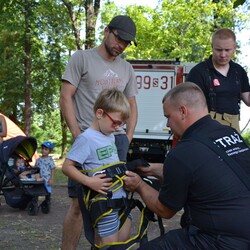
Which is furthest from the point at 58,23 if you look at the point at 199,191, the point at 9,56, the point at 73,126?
the point at 199,191

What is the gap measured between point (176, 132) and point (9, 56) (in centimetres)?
2028

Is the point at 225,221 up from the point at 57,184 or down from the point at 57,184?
up

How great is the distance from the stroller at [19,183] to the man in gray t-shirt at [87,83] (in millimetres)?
3314

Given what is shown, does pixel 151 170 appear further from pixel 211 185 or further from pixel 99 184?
pixel 211 185

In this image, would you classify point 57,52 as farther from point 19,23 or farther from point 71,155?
point 71,155

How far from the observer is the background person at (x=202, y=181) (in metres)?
2.75

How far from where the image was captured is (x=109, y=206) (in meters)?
3.18

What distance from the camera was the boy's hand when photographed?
3143 millimetres

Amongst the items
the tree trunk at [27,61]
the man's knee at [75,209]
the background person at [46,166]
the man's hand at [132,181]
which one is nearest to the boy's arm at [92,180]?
the man's hand at [132,181]

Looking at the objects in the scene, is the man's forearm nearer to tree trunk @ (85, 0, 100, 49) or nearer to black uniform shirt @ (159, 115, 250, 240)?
black uniform shirt @ (159, 115, 250, 240)

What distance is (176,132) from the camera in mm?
3031

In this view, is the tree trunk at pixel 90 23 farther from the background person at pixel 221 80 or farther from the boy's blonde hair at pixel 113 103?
the boy's blonde hair at pixel 113 103

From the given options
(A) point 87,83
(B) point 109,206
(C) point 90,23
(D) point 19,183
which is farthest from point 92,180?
(C) point 90,23

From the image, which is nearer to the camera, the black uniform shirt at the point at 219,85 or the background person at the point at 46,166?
the black uniform shirt at the point at 219,85
